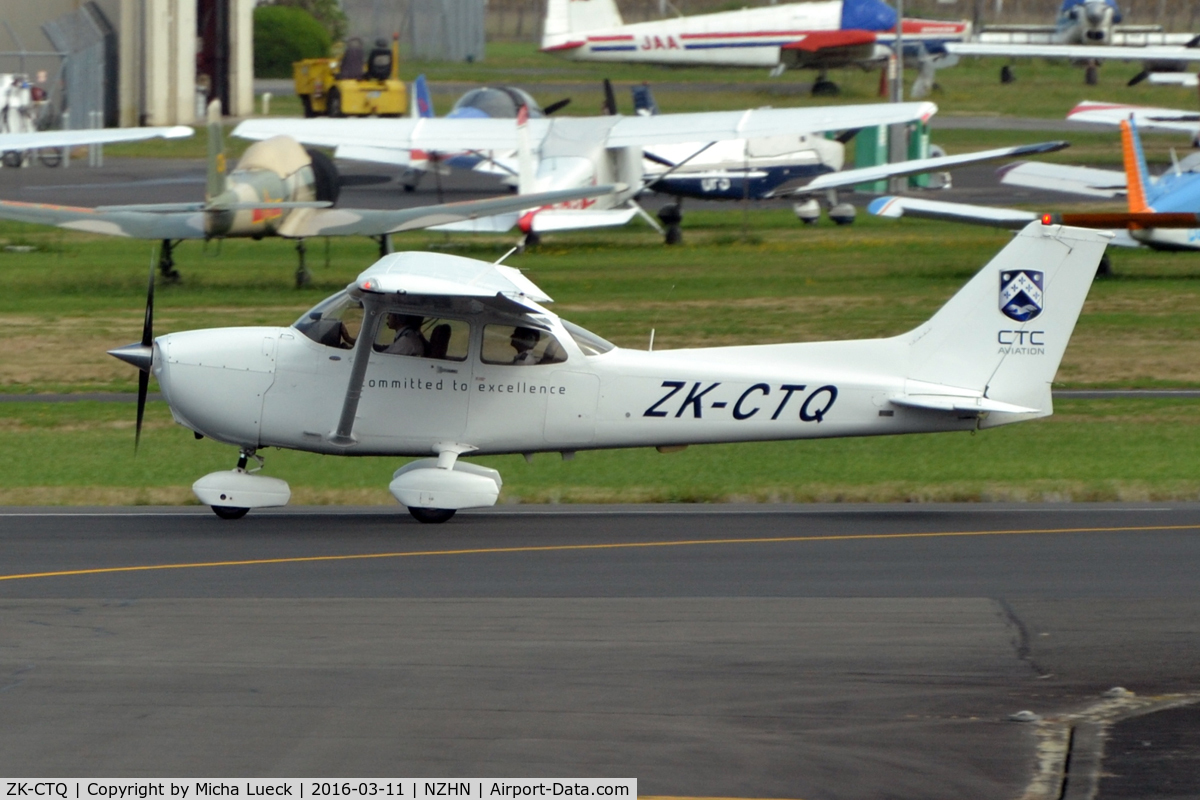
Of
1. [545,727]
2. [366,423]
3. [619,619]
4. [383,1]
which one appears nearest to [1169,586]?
[619,619]

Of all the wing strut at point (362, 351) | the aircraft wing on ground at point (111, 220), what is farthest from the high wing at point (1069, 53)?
the wing strut at point (362, 351)

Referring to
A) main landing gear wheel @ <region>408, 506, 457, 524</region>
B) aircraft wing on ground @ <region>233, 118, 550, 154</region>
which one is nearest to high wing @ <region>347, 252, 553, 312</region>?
main landing gear wheel @ <region>408, 506, 457, 524</region>

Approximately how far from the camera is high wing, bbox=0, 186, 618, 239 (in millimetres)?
24141

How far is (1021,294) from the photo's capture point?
12.6m

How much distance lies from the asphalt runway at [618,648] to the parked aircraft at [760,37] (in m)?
57.8

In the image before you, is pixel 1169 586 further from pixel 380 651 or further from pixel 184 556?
pixel 184 556

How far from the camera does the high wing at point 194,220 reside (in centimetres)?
2414

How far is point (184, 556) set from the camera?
469 inches

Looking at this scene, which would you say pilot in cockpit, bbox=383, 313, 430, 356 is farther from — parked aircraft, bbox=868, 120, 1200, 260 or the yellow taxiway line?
parked aircraft, bbox=868, 120, 1200, 260

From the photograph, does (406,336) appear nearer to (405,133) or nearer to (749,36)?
(405,133)

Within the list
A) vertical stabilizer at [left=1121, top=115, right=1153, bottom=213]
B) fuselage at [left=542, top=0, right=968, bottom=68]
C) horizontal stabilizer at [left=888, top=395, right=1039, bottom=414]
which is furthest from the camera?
fuselage at [left=542, top=0, right=968, bottom=68]

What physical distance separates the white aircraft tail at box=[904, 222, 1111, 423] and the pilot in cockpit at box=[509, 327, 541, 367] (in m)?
2.98

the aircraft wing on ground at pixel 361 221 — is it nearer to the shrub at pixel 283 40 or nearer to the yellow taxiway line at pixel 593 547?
the yellow taxiway line at pixel 593 547

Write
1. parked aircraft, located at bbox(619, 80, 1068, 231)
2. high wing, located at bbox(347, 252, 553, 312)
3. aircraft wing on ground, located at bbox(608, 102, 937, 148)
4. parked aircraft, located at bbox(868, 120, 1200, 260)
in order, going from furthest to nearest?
parked aircraft, located at bbox(619, 80, 1068, 231), aircraft wing on ground, located at bbox(608, 102, 937, 148), parked aircraft, located at bbox(868, 120, 1200, 260), high wing, located at bbox(347, 252, 553, 312)
